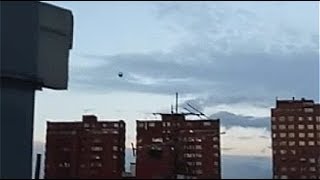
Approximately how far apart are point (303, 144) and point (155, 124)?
1185cm

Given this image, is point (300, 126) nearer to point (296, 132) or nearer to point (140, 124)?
point (296, 132)

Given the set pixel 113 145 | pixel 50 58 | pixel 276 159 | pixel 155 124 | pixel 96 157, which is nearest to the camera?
pixel 50 58

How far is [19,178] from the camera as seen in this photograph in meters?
10.3

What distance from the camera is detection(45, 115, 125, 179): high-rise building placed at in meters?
29.4

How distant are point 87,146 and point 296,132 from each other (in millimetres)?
10886

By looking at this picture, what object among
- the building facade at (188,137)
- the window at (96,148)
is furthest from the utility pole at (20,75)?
the window at (96,148)

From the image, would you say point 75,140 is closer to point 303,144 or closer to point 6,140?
point 303,144

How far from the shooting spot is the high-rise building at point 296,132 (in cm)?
2686

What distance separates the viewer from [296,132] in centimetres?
2923

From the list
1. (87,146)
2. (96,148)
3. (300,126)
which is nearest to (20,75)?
(300,126)

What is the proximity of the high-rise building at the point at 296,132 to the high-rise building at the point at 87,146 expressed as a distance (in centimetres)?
753

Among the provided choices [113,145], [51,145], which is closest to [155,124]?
[113,145]

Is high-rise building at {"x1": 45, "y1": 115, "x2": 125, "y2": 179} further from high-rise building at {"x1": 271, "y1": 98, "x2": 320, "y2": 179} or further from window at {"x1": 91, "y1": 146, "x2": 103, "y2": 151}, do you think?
high-rise building at {"x1": 271, "y1": 98, "x2": 320, "y2": 179}

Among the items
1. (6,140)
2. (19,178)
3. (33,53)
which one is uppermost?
(33,53)
